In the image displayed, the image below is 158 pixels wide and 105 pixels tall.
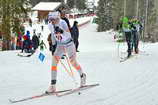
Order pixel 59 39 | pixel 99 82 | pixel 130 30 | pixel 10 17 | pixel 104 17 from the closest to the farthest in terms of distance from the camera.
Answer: pixel 59 39
pixel 99 82
pixel 130 30
pixel 10 17
pixel 104 17

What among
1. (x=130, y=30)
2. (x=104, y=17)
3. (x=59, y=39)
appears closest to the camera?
(x=59, y=39)

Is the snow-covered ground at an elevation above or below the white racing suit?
below

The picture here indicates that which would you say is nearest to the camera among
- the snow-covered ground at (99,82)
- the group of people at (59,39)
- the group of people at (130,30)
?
A: the snow-covered ground at (99,82)

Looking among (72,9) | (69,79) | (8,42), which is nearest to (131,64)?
(69,79)

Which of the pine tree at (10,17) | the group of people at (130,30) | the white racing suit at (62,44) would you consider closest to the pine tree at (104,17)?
the pine tree at (10,17)

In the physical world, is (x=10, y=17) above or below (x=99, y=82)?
above

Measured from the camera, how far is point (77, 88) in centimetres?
878

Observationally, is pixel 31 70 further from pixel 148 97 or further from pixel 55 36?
pixel 148 97

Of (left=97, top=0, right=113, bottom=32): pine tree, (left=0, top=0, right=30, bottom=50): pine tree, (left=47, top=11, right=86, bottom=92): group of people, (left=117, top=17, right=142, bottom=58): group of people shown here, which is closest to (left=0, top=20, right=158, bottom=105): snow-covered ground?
(left=47, top=11, right=86, bottom=92): group of people

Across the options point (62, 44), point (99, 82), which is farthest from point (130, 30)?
point (62, 44)

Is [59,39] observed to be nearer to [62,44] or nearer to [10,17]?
[62,44]

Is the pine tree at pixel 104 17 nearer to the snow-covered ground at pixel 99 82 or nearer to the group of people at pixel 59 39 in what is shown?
the snow-covered ground at pixel 99 82

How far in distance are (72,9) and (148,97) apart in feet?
317

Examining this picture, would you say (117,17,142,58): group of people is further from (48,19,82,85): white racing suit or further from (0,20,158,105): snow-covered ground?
(48,19,82,85): white racing suit
